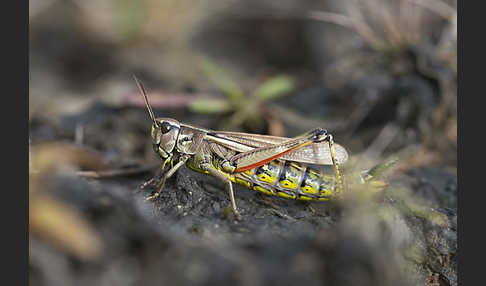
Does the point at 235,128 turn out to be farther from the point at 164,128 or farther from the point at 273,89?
the point at 164,128

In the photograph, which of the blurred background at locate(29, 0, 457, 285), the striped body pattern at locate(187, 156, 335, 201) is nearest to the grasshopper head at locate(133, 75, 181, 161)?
the blurred background at locate(29, 0, 457, 285)

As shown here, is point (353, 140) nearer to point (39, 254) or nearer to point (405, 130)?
point (405, 130)

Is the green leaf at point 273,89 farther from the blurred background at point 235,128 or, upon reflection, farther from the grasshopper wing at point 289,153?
the grasshopper wing at point 289,153

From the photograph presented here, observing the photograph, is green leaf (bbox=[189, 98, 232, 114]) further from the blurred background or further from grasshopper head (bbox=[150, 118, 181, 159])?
grasshopper head (bbox=[150, 118, 181, 159])

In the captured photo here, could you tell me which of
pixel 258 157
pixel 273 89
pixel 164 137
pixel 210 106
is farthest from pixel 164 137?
pixel 273 89

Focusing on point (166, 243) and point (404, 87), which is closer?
point (166, 243)

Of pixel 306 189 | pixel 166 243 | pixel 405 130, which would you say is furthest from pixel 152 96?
pixel 166 243

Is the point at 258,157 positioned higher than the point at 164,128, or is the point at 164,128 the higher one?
the point at 164,128
